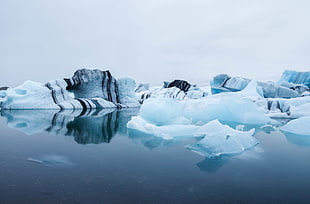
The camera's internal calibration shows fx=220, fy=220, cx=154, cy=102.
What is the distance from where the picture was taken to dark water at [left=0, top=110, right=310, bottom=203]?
102 centimetres

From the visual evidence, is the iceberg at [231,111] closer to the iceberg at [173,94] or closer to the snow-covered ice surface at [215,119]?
the snow-covered ice surface at [215,119]

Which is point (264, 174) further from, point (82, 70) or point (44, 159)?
point (82, 70)

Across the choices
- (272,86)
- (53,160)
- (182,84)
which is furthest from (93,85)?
(182,84)

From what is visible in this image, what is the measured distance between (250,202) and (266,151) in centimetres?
124

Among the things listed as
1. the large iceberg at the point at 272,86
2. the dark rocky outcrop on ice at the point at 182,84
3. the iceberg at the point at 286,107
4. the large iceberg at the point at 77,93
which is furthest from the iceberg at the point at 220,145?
the dark rocky outcrop on ice at the point at 182,84

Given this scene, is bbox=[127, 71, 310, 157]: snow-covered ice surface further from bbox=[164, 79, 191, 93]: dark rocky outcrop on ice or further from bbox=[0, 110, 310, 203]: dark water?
bbox=[164, 79, 191, 93]: dark rocky outcrop on ice

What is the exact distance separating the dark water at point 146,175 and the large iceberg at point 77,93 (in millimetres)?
6262

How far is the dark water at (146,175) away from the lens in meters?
1.02

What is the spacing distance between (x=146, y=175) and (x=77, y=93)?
9871mm

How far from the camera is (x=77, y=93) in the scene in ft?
34.3

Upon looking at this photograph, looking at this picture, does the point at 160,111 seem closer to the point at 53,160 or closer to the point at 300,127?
the point at 300,127

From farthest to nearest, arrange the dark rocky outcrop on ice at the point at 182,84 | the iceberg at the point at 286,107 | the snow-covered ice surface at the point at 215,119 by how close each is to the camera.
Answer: the dark rocky outcrop on ice at the point at 182,84 < the iceberg at the point at 286,107 < the snow-covered ice surface at the point at 215,119

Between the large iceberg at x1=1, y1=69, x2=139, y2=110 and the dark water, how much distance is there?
6.26 metres

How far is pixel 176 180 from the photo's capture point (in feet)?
4.09
